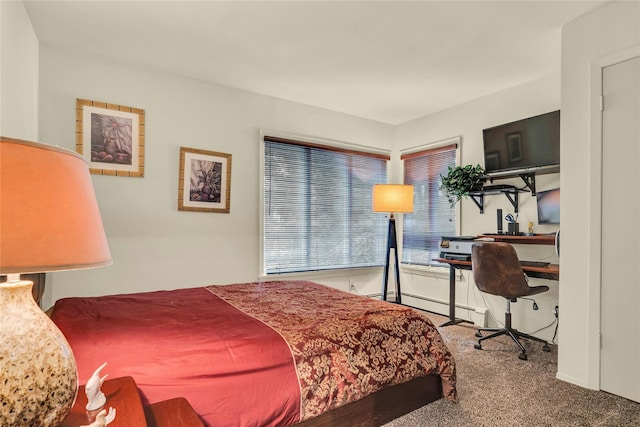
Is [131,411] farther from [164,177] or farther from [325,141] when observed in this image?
[325,141]

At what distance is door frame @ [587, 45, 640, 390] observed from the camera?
232 centimetres

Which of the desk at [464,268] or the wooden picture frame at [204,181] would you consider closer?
the desk at [464,268]

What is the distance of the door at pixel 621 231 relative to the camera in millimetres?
2176

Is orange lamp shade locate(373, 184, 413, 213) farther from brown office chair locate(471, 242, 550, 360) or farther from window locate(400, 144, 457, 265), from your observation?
brown office chair locate(471, 242, 550, 360)

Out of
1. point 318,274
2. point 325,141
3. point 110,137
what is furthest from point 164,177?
point 318,274

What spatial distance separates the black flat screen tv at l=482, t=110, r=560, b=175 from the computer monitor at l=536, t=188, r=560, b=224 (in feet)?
0.94

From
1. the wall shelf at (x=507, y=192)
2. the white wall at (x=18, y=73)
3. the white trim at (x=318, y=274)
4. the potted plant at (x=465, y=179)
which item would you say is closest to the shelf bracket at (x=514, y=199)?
the wall shelf at (x=507, y=192)

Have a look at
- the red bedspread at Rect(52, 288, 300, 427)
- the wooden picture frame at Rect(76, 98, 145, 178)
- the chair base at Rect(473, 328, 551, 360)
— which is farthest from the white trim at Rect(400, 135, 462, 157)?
the red bedspread at Rect(52, 288, 300, 427)

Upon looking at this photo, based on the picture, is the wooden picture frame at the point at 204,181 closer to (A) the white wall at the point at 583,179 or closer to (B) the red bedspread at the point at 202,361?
(B) the red bedspread at the point at 202,361

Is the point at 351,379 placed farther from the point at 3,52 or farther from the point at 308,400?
the point at 3,52

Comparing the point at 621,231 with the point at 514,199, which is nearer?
the point at 621,231

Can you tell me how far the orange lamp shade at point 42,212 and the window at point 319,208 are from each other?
3.25 metres

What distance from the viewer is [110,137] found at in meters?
3.08

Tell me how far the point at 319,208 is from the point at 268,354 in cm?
299
